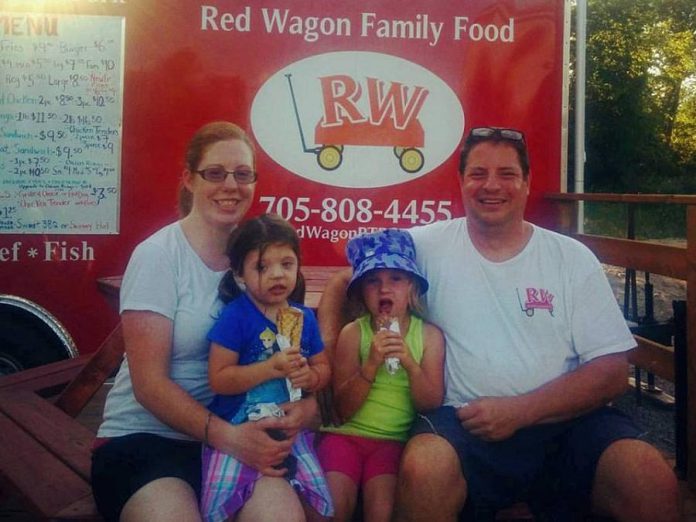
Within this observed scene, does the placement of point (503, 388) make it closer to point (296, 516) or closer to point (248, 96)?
point (296, 516)

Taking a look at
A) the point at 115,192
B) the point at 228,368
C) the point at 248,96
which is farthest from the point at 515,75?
the point at 228,368

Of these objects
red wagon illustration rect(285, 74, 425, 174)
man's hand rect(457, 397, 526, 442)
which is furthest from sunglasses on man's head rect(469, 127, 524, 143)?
red wagon illustration rect(285, 74, 425, 174)

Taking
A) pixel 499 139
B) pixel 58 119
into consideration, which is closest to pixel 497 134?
pixel 499 139

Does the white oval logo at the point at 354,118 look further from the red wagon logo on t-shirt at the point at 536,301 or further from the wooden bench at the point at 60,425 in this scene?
the red wagon logo on t-shirt at the point at 536,301

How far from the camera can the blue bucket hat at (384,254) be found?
235cm

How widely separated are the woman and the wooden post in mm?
1283

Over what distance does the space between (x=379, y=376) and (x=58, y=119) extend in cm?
266

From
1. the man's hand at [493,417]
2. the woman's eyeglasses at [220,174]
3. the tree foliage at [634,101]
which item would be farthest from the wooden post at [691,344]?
the tree foliage at [634,101]

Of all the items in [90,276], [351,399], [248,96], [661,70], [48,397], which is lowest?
[48,397]

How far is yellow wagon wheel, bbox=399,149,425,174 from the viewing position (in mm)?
4379

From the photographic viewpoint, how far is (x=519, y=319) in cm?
240

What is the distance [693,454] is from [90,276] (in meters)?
3.07

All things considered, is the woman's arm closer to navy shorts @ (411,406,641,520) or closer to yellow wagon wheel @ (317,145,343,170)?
navy shorts @ (411,406,641,520)

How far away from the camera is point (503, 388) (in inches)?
93.0
